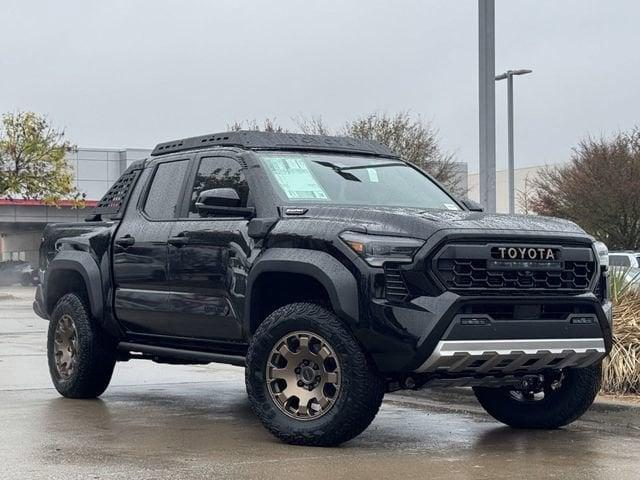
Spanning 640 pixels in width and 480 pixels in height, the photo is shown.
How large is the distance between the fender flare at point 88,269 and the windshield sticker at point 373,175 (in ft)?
7.67

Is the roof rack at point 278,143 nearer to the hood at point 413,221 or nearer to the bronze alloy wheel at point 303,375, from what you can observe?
the hood at point 413,221

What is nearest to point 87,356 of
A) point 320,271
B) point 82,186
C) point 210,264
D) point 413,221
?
point 210,264

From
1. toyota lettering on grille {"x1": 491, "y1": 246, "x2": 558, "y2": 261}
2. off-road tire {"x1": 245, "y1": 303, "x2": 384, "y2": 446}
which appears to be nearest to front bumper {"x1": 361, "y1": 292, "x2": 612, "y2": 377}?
off-road tire {"x1": 245, "y1": 303, "x2": 384, "y2": 446}

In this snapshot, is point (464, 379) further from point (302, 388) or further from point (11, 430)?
point (11, 430)

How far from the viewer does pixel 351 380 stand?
7.26m

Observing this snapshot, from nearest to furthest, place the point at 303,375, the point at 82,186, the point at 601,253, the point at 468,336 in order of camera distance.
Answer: the point at 468,336
the point at 303,375
the point at 601,253
the point at 82,186

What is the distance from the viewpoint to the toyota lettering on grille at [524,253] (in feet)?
24.3

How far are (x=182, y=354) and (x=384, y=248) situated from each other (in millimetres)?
2327

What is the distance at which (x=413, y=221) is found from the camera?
7.36m

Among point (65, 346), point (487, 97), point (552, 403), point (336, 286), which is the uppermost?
point (487, 97)

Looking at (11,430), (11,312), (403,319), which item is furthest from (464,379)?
(11,312)

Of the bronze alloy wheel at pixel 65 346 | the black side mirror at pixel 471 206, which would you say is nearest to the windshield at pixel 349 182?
the black side mirror at pixel 471 206

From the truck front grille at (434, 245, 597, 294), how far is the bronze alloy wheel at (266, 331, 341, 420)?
878 millimetres

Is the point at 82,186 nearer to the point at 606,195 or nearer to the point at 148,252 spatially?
the point at 606,195
